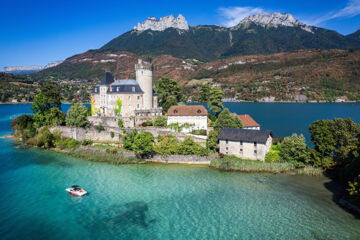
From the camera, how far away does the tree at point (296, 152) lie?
103ft

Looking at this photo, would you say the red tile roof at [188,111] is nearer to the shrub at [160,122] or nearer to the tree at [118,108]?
the shrub at [160,122]

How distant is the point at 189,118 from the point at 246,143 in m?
12.2

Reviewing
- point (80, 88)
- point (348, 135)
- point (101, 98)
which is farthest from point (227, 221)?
point (80, 88)

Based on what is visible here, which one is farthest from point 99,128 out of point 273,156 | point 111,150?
point 273,156

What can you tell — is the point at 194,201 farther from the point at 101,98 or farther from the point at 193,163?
the point at 101,98

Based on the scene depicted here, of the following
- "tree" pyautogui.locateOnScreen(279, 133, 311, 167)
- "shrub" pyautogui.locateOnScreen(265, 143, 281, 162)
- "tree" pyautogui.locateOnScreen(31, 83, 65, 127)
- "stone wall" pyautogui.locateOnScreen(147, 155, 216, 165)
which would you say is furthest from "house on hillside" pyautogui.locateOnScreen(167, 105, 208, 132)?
"tree" pyautogui.locateOnScreen(31, 83, 65, 127)

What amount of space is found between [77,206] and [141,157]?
1519 centimetres

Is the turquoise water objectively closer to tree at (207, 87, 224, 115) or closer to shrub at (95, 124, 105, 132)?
shrub at (95, 124, 105, 132)

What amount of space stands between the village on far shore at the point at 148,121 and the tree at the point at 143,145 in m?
3.70

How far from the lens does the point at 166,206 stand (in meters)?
23.0

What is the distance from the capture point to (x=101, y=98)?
5097 centimetres

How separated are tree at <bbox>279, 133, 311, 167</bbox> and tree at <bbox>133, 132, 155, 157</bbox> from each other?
20132 mm

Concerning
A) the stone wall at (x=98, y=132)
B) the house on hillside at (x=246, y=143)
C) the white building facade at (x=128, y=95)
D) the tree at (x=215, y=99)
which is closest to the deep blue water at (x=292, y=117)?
the tree at (x=215, y=99)

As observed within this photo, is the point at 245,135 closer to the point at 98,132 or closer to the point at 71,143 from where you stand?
the point at 98,132
